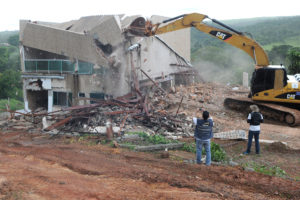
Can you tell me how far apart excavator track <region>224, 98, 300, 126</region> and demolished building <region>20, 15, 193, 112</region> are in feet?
18.0

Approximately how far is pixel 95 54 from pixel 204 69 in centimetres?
1551

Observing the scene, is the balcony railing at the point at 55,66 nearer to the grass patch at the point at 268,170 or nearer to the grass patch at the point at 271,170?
the grass patch at the point at 268,170

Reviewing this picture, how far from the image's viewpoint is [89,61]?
1759 cm

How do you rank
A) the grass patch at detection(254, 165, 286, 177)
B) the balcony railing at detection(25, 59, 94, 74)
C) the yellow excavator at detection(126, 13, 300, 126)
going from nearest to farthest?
the grass patch at detection(254, 165, 286, 177)
the yellow excavator at detection(126, 13, 300, 126)
the balcony railing at detection(25, 59, 94, 74)

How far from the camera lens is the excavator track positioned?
1255 centimetres

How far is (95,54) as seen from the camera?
17.0 meters

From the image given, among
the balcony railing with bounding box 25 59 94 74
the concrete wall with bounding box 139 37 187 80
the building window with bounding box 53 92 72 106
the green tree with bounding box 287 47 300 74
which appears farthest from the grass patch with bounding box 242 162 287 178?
the green tree with bounding box 287 47 300 74

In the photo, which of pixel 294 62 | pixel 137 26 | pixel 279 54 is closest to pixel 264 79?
pixel 137 26

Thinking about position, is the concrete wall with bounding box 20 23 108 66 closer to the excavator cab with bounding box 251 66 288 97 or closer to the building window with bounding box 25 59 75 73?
the building window with bounding box 25 59 75 73

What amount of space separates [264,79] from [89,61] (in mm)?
10206

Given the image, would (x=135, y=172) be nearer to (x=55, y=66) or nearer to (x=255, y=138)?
(x=255, y=138)

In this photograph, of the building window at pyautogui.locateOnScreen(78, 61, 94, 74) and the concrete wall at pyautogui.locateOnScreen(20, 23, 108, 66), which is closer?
the concrete wall at pyautogui.locateOnScreen(20, 23, 108, 66)

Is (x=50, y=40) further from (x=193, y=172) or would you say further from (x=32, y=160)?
(x=193, y=172)

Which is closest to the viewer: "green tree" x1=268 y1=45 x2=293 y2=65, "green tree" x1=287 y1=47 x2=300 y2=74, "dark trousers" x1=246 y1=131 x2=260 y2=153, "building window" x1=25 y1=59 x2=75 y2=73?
"dark trousers" x1=246 y1=131 x2=260 y2=153
